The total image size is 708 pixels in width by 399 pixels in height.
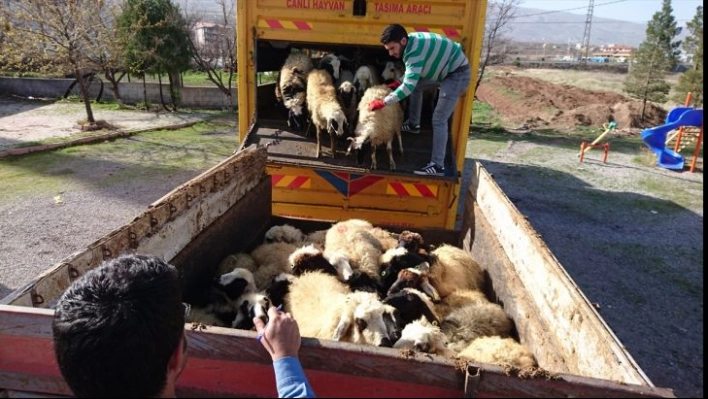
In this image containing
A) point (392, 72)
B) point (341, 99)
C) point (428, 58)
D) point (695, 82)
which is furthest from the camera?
point (695, 82)

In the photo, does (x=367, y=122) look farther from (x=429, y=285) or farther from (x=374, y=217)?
(x=429, y=285)

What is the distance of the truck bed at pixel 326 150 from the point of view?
5324mm

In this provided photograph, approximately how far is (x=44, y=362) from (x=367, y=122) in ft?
13.2

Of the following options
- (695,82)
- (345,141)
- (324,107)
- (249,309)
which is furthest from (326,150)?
(695,82)

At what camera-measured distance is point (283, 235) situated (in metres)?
4.77

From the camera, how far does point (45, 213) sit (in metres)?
8.08

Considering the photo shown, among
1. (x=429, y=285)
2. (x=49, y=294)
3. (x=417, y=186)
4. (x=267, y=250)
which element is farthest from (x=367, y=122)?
(x=49, y=294)

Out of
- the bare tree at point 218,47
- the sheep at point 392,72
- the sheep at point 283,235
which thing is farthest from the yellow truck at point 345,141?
the bare tree at point 218,47

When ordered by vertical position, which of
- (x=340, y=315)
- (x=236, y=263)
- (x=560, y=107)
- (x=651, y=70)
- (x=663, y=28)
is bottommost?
(x=560, y=107)

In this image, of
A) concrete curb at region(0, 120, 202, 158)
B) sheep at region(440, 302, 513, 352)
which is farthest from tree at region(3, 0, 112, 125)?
sheep at region(440, 302, 513, 352)

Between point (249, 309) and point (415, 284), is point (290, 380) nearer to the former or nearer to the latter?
point (249, 309)

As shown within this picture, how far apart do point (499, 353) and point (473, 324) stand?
1.67ft

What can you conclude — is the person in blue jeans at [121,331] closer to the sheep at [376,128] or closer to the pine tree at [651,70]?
the sheep at [376,128]

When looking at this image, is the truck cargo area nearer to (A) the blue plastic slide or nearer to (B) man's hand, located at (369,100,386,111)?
(B) man's hand, located at (369,100,386,111)
